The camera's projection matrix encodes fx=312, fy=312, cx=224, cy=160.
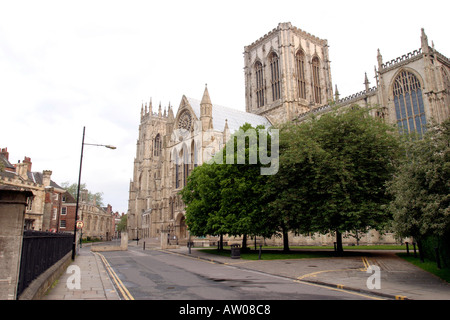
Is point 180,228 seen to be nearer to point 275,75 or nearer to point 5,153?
point 5,153

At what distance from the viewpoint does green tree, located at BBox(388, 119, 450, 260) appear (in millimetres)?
10086

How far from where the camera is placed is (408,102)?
1430 inches

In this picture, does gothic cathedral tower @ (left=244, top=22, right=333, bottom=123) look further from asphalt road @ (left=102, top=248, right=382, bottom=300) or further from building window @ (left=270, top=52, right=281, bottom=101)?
asphalt road @ (left=102, top=248, right=382, bottom=300)

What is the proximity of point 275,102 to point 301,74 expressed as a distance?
26.1ft

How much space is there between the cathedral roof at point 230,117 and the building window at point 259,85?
402 cm

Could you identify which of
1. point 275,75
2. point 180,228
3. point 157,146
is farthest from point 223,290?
point 157,146

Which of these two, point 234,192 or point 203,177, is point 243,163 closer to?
point 234,192

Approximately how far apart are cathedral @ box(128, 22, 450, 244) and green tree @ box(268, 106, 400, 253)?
55.3 feet

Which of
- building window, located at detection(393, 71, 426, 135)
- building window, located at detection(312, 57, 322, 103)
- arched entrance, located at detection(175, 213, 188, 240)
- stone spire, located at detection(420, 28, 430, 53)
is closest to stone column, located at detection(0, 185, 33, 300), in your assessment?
building window, located at detection(393, 71, 426, 135)

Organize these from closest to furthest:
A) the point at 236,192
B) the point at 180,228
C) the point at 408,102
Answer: the point at 236,192 < the point at 408,102 < the point at 180,228

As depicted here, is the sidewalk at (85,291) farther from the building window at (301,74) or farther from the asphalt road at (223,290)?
the building window at (301,74)

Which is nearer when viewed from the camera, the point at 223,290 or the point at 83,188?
the point at 223,290

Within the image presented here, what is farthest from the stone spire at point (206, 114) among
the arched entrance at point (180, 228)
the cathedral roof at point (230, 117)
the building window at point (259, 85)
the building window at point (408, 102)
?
the building window at point (408, 102)

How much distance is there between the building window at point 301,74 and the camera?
199 feet
